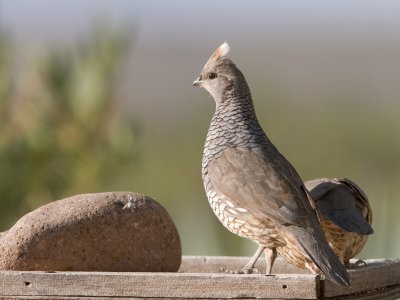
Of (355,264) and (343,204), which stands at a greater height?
(343,204)

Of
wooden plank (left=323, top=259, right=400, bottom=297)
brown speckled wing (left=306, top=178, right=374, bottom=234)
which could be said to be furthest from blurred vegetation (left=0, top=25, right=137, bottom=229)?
wooden plank (left=323, top=259, right=400, bottom=297)

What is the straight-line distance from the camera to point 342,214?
6.50 m

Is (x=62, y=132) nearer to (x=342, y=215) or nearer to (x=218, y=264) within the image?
(x=218, y=264)

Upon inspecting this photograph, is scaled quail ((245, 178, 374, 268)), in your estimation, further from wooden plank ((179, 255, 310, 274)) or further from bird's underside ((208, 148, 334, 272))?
wooden plank ((179, 255, 310, 274))

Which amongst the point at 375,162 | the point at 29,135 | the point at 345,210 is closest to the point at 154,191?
the point at 375,162

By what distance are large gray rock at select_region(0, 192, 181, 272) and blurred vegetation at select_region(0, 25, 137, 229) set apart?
5.49 meters

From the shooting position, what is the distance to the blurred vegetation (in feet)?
39.2

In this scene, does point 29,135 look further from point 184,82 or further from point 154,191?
point 184,82

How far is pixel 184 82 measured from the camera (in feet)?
231

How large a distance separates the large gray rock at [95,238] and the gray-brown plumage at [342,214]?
872 millimetres

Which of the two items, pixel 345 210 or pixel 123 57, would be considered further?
pixel 123 57

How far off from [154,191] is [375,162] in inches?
359

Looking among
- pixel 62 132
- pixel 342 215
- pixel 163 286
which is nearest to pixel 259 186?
pixel 342 215

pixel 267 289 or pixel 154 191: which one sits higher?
pixel 267 289
